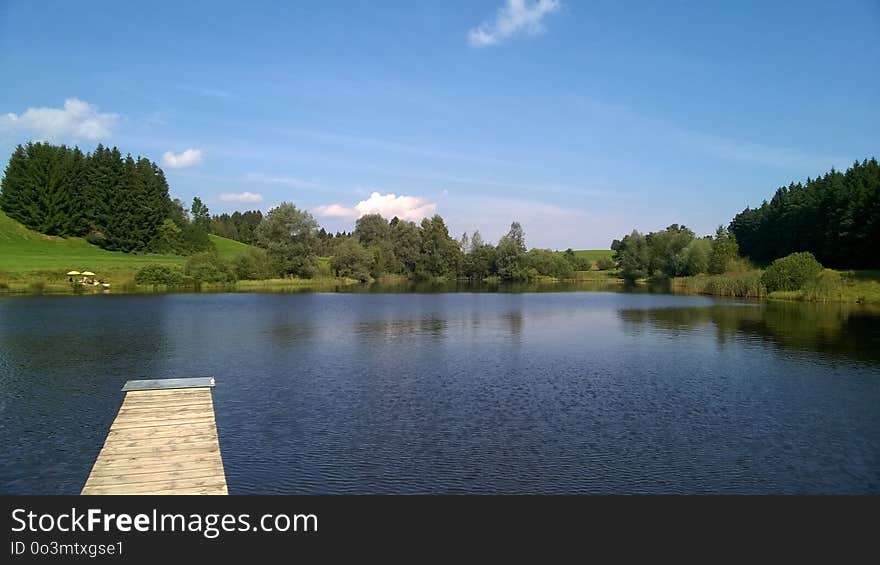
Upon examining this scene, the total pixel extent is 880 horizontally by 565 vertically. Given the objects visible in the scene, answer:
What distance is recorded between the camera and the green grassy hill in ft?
222

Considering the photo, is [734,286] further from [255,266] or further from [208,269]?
[208,269]

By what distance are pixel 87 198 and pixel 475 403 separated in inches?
3631

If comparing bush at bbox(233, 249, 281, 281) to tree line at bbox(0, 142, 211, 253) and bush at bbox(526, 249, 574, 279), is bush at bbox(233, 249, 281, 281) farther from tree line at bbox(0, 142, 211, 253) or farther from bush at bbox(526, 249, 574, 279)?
bush at bbox(526, 249, 574, 279)

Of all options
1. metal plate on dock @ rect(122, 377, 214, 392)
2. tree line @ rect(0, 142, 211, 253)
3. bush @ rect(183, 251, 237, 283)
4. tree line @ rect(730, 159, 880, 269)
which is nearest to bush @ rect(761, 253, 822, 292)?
tree line @ rect(730, 159, 880, 269)

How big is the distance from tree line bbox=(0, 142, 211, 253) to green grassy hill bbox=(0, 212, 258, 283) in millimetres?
2244

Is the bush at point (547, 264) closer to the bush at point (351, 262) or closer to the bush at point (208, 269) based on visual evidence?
the bush at point (351, 262)

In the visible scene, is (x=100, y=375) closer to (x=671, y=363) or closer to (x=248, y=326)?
(x=248, y=326)

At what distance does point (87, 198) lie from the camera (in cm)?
9144

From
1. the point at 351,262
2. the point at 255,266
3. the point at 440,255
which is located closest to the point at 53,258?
the point at 255,266

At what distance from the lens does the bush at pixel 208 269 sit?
78.7 metres

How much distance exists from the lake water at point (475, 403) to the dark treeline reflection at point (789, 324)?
1.26 ft

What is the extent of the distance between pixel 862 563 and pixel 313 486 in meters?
8.82

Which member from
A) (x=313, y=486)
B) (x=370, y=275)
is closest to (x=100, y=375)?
(x=313, y=486)

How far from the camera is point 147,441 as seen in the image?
1123cm
